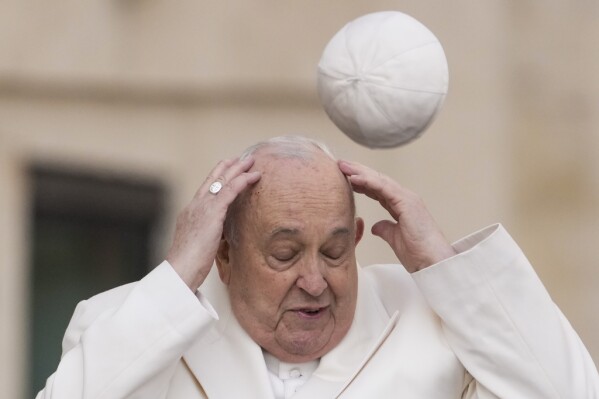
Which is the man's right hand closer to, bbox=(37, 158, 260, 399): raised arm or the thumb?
bbox=(37, 158, 260, 399): raised arm

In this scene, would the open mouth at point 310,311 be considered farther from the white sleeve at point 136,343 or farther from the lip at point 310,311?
the white sleeve at point 136,343

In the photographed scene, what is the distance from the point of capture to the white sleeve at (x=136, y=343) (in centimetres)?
587

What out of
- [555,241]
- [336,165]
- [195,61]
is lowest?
[555,241]

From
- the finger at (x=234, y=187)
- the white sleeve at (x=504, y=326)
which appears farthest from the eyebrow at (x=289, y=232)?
the white sleeve at (x=504, y=326)

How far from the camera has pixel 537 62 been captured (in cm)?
1071

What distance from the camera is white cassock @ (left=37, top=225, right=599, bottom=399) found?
5.91 m

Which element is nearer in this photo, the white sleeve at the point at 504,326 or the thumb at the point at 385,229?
the white sleeve at the point at 504,326

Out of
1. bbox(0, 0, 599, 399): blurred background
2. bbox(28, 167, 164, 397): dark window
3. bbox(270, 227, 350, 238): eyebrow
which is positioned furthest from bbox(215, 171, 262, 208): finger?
bbox(28, 167, 164, 397): dark window

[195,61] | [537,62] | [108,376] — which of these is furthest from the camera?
[537,62]

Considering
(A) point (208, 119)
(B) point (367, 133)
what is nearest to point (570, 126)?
(A) point (208, 119)

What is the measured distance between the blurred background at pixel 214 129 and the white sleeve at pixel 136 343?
3.56 meters

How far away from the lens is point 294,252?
6000mm

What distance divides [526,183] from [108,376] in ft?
16.8

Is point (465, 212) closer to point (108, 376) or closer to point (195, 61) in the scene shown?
point (195, 61)
